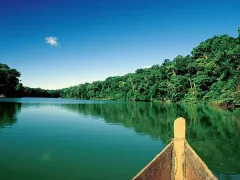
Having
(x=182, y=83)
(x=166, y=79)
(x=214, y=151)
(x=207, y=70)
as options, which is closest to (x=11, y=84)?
(x=166, y=79)

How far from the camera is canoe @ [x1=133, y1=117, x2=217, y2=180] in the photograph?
3.63m

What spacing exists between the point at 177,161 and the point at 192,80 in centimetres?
5596

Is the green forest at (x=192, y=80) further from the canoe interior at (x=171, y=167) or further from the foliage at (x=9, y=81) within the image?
the canoe interior at (x=171, y=167)

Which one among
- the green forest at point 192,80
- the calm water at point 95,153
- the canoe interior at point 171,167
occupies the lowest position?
the calm water at point 95,153

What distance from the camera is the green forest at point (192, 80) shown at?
40.6m

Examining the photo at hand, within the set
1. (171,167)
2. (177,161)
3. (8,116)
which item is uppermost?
(177,161)

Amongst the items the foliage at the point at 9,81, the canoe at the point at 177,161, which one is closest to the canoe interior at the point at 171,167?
the canoe at the point at 177,161

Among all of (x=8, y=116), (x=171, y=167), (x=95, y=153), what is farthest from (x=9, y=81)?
(x=171, y=167)

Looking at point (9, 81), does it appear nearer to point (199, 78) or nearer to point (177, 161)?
point (199, 78)

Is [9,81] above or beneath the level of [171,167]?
above

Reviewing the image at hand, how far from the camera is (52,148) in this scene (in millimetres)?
10367

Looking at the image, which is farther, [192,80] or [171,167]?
[192,80]

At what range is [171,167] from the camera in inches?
161

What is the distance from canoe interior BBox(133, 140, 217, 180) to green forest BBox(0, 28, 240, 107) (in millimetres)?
32431
